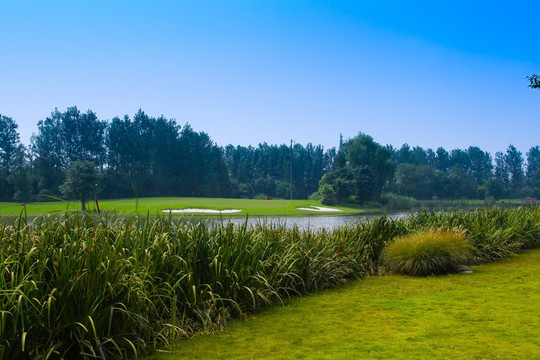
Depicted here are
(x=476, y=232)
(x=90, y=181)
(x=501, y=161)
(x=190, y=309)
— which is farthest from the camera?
(x=501, y=161)

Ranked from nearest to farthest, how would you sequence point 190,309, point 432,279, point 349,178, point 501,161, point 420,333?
point 420,333
point 190,309
point 432,279
point 349,178
point 501,161

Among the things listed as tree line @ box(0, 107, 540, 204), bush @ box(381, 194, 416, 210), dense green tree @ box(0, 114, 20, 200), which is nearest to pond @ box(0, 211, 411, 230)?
tree line @ box(0, 107, 540, 204)

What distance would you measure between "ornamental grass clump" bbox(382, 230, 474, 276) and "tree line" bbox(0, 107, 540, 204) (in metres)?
34.1

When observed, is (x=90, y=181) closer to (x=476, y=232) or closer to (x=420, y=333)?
(x=476, y=232)

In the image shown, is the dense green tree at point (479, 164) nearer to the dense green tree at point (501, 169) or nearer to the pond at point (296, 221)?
the dense green tree at point (501, 169)

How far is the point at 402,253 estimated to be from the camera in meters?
7.47

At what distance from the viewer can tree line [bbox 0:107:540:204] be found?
5241 centimetres

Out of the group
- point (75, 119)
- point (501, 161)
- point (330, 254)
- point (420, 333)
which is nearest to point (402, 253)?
point (330, 254)

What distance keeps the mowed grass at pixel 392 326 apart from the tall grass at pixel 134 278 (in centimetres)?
34

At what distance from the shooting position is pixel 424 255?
7.27 metres

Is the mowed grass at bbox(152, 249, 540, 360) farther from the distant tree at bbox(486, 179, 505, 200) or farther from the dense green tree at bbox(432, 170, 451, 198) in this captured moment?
the distant tree at bbox(486, 179, 505, 200)

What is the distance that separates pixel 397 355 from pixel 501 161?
123 m

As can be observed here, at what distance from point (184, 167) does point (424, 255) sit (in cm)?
6695

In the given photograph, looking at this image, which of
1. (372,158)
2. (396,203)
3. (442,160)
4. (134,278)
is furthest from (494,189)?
(134,278)
